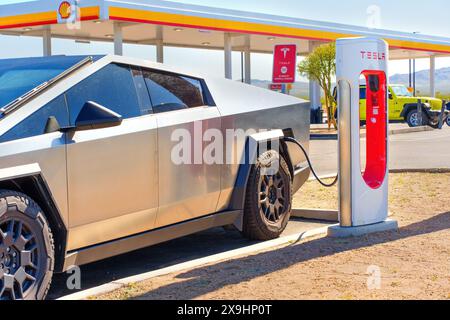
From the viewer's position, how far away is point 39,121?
476 centimetres

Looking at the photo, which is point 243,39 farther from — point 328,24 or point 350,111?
point 350,111

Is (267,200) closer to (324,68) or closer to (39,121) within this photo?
(39,121)

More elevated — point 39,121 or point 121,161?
point 39,121

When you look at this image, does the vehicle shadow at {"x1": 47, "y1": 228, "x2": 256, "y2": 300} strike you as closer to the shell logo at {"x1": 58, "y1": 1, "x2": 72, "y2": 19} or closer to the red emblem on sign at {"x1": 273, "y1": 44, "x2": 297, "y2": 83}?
the red emblem on sign at {"x1": 273, "y1": 44, "x2": 297, "y2": 83}

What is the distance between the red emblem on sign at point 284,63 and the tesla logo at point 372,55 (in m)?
16.4

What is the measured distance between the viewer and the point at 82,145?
486cm

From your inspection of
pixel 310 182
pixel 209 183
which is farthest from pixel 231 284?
pixel 310 182

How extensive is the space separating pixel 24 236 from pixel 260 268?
6.01 ft

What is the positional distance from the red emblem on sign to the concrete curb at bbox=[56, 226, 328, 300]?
16745mm

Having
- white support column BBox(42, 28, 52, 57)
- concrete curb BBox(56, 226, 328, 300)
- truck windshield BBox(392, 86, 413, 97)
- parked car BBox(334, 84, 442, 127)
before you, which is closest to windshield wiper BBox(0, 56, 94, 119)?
concrete curb BBox(56, 226, 328, 300)

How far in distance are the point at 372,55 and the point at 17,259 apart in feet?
12.8

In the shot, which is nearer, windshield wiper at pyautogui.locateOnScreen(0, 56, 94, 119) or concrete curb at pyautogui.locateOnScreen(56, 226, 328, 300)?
windshield wiper at pyautogui.locateOnScreen(0, 56, 94, 119)

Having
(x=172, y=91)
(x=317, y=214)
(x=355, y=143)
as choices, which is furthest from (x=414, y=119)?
(x=172, y=91)

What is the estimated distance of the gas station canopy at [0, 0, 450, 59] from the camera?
2577 centimetres
